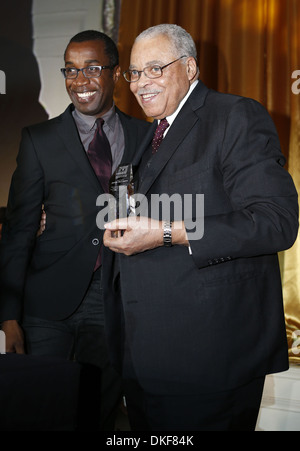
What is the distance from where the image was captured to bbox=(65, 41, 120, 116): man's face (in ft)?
6.86

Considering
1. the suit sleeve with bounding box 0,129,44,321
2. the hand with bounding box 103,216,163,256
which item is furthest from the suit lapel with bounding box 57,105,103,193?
the hand with bounding box 103,216,163,256

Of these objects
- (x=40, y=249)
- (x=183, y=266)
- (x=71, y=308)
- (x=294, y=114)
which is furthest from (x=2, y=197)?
(x=183, y=266)

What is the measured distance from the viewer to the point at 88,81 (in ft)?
6.85

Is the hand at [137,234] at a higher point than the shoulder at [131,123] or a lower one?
lower

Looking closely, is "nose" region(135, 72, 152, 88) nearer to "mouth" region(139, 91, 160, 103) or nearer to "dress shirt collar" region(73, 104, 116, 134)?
→ "mouth" region(139, 91, 160, 103)

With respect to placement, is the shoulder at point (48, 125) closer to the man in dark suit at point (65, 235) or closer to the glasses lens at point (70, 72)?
the man in dark suit at point (65, 235)

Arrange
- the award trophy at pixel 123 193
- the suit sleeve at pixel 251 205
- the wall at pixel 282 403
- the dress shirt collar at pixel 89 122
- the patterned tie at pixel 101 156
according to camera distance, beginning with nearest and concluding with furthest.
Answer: the suit sleeve at pixel 251 205
the award trophy at pixel 123 193
the patterned tie at pixel 101 156
the dress shirt collar at pixel 89 122
the wall at pixel 282 403

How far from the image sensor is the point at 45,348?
1934 millimetres

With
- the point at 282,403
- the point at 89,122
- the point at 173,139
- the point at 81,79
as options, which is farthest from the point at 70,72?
the point at 282,403

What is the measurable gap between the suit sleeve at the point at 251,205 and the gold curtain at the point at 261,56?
113 centimetres

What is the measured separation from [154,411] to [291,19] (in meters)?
1.86

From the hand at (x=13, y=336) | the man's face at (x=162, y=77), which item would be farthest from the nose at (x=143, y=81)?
the hand at (x=13, y=336)

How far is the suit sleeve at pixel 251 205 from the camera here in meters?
1.31
